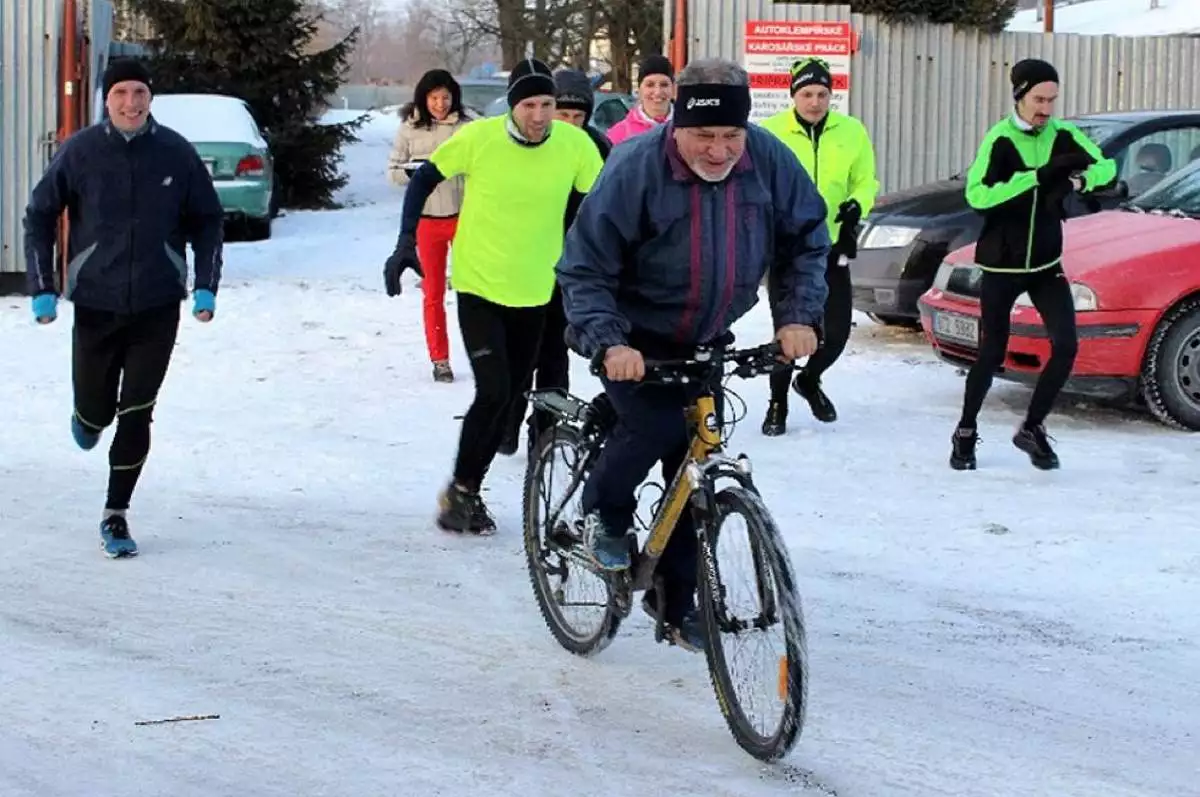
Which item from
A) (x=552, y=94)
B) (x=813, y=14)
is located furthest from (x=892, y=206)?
(x=552, y=94)

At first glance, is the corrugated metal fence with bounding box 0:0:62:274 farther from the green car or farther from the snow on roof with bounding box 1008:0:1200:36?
the snow on roof with bounding box 1008:0:1200:36

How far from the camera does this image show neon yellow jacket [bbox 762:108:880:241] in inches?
376

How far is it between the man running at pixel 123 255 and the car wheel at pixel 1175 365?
16.1ft

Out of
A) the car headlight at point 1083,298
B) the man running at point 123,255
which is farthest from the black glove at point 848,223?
the man running at point 123,255

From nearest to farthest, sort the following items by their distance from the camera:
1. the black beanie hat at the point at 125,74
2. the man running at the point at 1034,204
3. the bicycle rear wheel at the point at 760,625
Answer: the bicycle rear wheel at the point at 760,625
the black beanie hat at the point at 125,74
the man running at the point at 1034,204

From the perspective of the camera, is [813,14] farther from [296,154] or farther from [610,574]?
[610,574]

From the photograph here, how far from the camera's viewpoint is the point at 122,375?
24.0 ft

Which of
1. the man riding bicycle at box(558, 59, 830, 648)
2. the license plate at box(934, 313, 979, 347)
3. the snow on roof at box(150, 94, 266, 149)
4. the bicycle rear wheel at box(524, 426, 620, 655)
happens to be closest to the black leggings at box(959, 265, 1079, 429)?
the license plate at box(934, 313, 979, 347)

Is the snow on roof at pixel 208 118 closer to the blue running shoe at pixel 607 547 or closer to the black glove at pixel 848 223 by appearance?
the black glove at pixel 848 223

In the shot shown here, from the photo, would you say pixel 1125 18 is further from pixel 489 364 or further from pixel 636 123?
pixel 489 364

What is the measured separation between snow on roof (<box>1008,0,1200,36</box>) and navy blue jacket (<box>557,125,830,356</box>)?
123ft

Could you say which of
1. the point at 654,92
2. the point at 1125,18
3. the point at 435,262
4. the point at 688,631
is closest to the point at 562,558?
the point at 688,631

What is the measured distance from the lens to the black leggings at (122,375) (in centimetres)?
714

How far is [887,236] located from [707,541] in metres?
8.25
